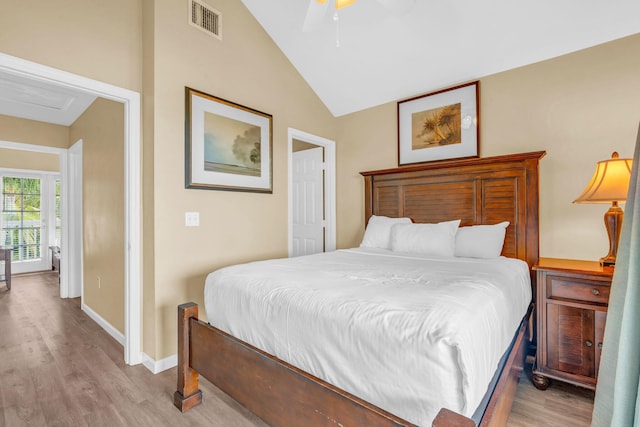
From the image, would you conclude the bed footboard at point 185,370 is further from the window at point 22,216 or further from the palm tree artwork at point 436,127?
the window at point 22,216

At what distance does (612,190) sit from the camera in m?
1.99

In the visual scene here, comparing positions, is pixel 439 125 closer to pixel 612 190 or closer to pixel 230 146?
pixel 612 190

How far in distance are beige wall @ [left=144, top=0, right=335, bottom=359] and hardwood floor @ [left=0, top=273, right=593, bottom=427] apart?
33cm

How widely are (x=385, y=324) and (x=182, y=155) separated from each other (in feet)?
6.98

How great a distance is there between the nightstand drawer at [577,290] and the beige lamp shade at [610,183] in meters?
0.55

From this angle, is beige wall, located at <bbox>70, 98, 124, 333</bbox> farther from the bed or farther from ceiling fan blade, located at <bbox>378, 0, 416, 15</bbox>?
ceiling fan blade, located at <bbox>378, 0, 416, 15</bbox>

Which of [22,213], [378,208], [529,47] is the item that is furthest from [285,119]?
[22,213]

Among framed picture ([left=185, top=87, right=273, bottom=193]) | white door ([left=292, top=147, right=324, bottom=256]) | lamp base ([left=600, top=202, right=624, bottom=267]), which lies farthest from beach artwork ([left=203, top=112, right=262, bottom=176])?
lamp base ([left=600, top=202, right=624, bottom=267])

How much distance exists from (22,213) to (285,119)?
238 inches

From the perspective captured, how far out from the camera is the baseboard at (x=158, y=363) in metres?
2.33

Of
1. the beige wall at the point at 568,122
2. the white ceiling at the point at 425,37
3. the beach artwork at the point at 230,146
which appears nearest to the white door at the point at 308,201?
the white ceiling at the point at 425,37

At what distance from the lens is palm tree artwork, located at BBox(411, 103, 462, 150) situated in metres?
3.11

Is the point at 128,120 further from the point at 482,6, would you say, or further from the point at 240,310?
the point at 482,6

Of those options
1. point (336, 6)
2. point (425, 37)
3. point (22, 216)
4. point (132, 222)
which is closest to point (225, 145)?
point (132, 222)
